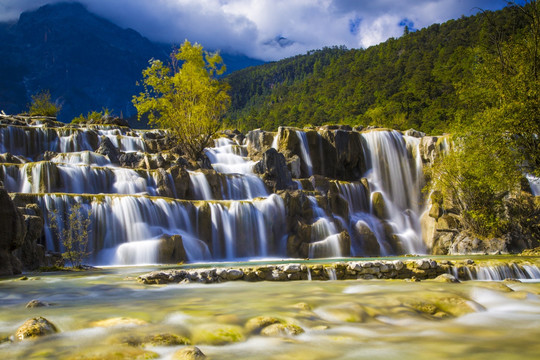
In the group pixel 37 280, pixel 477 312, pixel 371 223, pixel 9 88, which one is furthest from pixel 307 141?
pixel 9 88

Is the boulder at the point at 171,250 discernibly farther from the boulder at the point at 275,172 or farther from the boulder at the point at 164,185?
the boulder at the point at 275,172

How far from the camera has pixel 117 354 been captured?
4.08 m

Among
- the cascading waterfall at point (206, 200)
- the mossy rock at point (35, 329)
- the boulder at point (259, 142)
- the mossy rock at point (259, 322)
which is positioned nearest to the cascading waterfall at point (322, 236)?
the cascading waterfall at point (206, 200)

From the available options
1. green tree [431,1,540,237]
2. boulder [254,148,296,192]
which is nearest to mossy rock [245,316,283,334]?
green tree [431,1,540,237]

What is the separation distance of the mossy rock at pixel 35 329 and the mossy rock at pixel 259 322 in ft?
8.07

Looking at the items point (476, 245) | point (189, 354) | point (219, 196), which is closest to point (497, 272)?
point (189, 354)

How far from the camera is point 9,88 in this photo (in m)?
187

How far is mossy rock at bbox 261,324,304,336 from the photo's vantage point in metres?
5.11

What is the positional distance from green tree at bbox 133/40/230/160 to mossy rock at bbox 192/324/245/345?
3120 cm

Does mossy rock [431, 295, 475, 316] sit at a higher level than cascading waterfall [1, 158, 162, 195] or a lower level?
lower

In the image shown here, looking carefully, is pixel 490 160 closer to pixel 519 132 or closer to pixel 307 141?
pixel 519 132

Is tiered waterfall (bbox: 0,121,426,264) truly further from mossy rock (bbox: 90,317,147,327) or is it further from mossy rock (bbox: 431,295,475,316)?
mossy rock (bbox: 431,295,475,316)

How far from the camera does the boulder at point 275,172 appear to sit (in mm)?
31361

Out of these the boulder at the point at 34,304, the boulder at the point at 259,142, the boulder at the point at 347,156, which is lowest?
the boulder at the point at 34,304
